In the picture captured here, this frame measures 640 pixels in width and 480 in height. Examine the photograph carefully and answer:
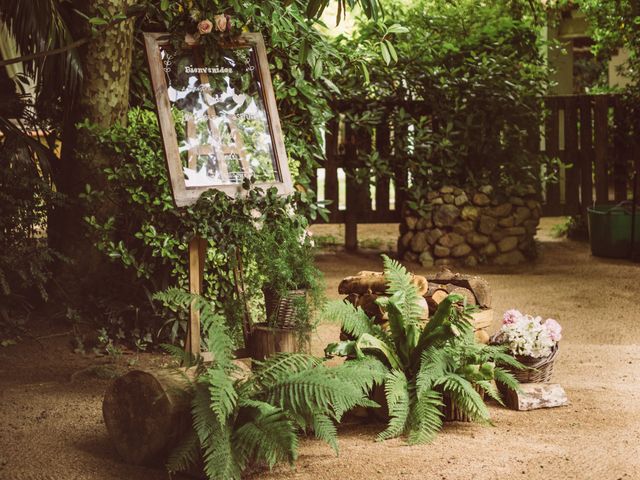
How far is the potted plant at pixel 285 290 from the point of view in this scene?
17.5 ft

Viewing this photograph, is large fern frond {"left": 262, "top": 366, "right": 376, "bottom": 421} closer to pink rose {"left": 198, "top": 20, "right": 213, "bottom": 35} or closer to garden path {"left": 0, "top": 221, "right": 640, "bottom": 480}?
garden path {"left": 0, "top": 221, "right": 640, "bottom": 480}

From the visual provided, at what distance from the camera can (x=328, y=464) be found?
4098 mm

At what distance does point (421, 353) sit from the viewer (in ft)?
15.9

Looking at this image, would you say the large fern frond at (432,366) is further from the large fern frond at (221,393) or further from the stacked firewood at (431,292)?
the large fern frond at (221,393)

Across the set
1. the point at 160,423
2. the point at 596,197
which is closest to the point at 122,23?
the point at 160,423

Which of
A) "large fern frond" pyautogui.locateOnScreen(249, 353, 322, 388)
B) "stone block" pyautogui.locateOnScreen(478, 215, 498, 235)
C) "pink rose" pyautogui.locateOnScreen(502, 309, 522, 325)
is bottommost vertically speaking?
"large fern frond" pyautogui.locateOnScreen(249, 353, 322, 388)

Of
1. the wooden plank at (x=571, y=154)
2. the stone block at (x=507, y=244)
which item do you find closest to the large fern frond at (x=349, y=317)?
the stone block at (x=507, y=244)

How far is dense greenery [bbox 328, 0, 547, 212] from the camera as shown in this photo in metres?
9.68

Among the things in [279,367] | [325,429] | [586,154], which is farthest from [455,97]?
[325,429]

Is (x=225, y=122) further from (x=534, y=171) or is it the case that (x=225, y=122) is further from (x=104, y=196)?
(x=534, y=171)

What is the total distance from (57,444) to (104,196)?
209 centimetres

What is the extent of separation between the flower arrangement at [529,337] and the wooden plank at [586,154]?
20.6 feet

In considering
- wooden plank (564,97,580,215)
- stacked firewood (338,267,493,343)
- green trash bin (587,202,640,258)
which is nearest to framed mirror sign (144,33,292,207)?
stacked firewood (338,267,493,343)

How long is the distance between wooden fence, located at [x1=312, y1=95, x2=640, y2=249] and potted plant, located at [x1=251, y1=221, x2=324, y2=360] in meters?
4.04
